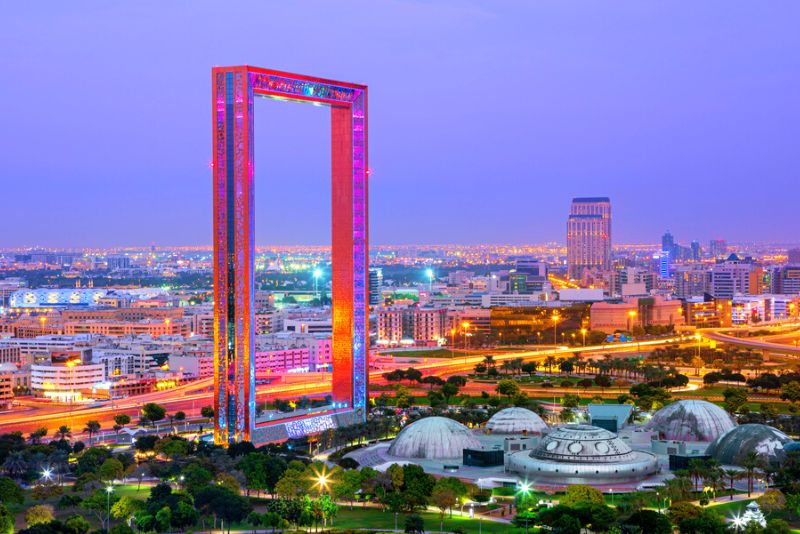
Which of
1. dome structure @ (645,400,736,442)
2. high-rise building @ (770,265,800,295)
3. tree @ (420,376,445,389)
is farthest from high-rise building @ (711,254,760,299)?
dome structure @ (645,400,736,442)

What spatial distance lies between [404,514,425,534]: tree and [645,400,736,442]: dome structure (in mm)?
20580

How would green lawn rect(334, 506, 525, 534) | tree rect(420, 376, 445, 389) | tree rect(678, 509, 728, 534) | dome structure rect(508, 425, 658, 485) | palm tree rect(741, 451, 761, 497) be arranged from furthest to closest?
1. tree rect(420, 376, 445, 389)
2. dome structure rect(508, 425, 658, 485)
3. palm tree rect(741, 451, 761, 497)
4. green lawn rect(334, 506, 525, 534)
5. tree rect(678, 509, 728, 534)

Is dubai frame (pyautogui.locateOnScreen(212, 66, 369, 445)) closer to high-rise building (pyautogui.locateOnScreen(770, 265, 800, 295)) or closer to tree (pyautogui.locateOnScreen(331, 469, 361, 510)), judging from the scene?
tree (pyautogui.locateOnScreen(331, 469, 361, 510))

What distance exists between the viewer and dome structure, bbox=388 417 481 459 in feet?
172

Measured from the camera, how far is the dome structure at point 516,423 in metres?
58.3

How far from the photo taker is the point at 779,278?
186 meters

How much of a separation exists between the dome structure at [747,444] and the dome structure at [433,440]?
9.91 m

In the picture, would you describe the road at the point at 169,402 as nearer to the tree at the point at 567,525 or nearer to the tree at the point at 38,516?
the tree at the point at 38,516

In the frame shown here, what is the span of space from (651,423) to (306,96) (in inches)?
863

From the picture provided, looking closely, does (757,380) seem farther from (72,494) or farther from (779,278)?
(779,278)

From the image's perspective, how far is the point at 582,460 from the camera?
48.2m

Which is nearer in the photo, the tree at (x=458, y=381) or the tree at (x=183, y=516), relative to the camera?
the tree at (x=183, y=516)

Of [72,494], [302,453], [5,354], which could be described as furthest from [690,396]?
[5,354]

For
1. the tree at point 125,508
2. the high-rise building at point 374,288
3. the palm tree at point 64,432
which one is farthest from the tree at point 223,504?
the high-rise building at point 374,288
